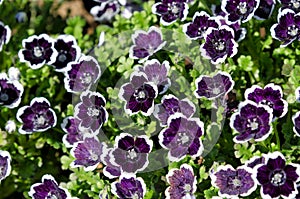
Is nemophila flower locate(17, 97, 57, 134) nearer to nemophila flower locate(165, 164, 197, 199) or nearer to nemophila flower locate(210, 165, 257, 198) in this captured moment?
nemophila flower locate(165, 164, 197, 199)

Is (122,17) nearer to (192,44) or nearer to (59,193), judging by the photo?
(192,44)

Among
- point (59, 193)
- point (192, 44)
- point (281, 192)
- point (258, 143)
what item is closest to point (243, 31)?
point (192, 44)

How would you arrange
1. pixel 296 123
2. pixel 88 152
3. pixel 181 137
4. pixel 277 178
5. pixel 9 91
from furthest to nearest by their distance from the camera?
pixel 9 91, pixel 88 152, pixel 181 137, pixel 296 123, pixel 277 178

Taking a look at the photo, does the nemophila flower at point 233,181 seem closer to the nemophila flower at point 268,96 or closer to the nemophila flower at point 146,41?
the nemophila flower at point 268,96

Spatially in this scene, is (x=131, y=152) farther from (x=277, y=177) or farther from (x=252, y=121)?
(x=277, y=177)

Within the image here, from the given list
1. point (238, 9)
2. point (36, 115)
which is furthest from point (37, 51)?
point (238, 9)

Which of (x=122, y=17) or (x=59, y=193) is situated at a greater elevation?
(x=122, y=17)
